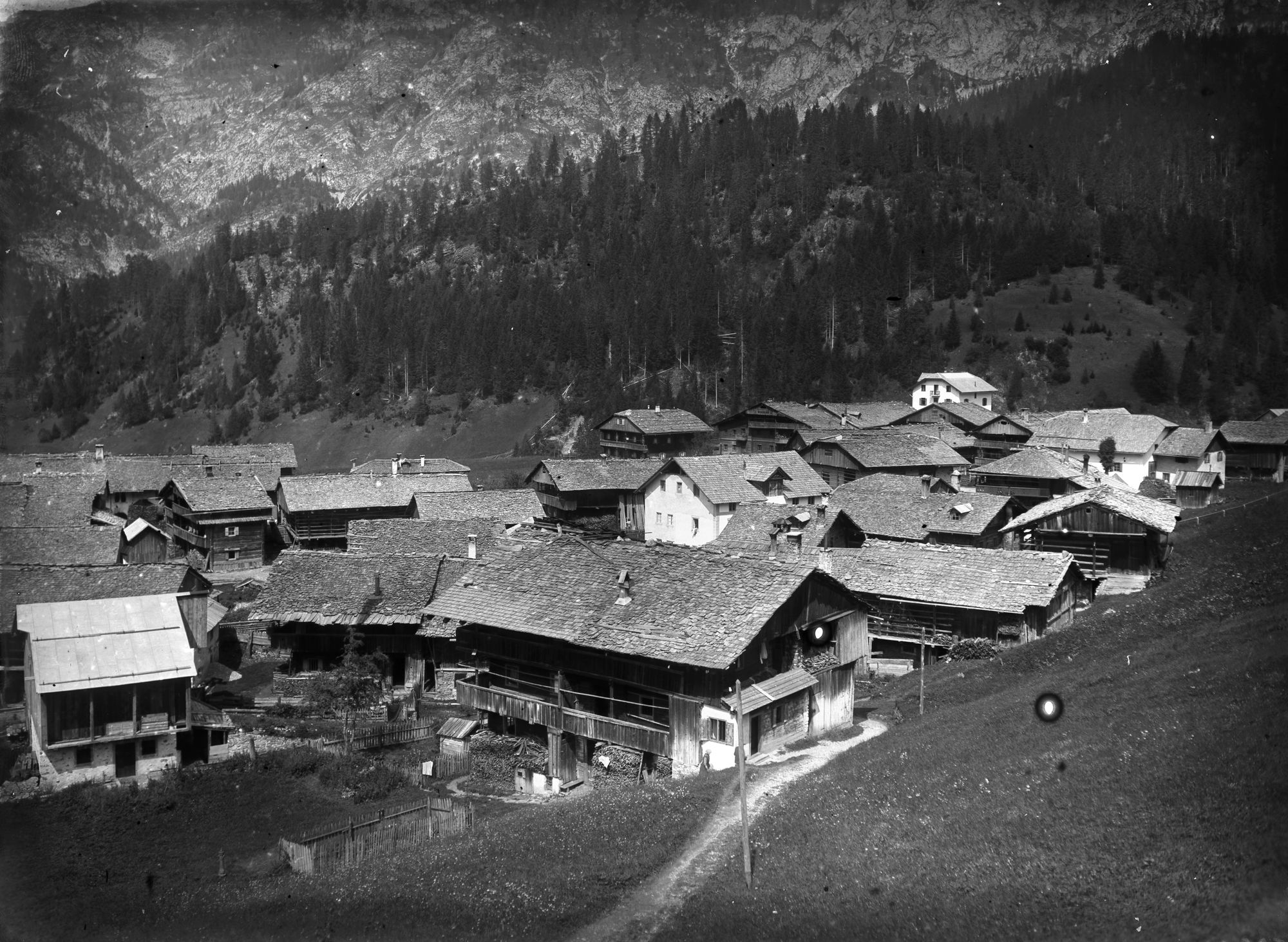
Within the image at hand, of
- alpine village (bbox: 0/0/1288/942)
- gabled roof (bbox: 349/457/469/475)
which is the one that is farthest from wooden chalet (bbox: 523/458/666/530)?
gabled roof (bbox: 349/457/469/475)

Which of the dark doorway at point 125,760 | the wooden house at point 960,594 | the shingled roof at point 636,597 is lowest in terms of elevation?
the dark doorway at point 125,760

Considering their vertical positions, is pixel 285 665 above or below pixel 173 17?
below

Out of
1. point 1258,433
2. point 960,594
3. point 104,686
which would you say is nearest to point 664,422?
point 1258,433

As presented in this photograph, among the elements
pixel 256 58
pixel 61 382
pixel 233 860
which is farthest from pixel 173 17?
pixel 61 382

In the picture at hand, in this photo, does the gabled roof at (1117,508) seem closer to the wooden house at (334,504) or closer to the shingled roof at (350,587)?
the shingled roof at (350,587)

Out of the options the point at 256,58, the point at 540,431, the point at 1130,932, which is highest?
the point at 256,58

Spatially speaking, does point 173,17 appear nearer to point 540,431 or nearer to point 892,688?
point 892,688

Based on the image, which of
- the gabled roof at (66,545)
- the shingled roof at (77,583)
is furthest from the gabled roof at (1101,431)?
the gabled roof at (66,545)
